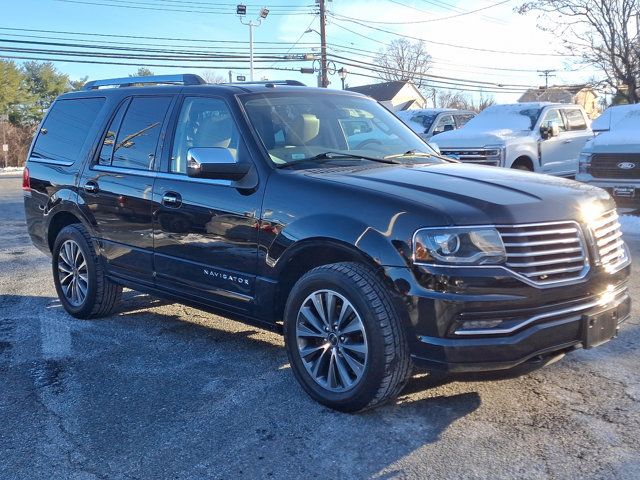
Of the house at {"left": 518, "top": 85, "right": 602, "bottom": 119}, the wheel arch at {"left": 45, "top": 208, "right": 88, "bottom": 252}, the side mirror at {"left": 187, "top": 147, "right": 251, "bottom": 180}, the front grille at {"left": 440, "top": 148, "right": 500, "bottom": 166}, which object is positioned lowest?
the wheel arch at {"left": 45, "top": 208, "right": 88, "bottom": 252}

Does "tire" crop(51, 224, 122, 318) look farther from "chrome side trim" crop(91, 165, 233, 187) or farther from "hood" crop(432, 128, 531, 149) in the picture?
"hood" crop(432, 128, 531, 149)

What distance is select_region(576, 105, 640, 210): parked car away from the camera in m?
10.4

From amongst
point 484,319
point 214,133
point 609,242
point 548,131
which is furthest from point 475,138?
point 484,319

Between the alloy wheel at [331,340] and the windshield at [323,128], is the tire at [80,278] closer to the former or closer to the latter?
the windshield at [323,128]

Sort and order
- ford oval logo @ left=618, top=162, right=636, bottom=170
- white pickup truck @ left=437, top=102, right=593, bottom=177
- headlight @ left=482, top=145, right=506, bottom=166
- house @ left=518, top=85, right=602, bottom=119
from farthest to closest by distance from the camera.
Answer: house @ left=518, top=85, right=602, bottom=119 < white pickup truck @ left=437, top=102, right=593, bottom=177 < headlight @ left=482, top=145, right=506, bottom=166 < ford oval logo @ left=618, top=162, right=636, bottom=170

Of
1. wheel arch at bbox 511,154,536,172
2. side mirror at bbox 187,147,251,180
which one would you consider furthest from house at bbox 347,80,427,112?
side mirror at bbox 187,147,251,180

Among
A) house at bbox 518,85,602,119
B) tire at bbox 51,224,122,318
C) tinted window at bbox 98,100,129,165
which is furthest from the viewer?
house at bbox 518,85,602,119

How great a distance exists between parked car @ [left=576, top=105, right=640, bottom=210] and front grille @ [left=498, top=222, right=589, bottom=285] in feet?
25.1

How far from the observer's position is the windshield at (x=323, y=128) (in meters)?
4.49

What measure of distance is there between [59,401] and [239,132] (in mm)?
2032

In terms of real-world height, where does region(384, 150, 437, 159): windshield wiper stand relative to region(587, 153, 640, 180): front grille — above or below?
above

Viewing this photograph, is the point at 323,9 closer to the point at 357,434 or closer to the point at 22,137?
the point at 22,137

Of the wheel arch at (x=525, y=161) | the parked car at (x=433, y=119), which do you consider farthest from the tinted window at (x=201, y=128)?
the parked car at (x=433, y=119)

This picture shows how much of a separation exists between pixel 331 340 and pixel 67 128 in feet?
12.0
